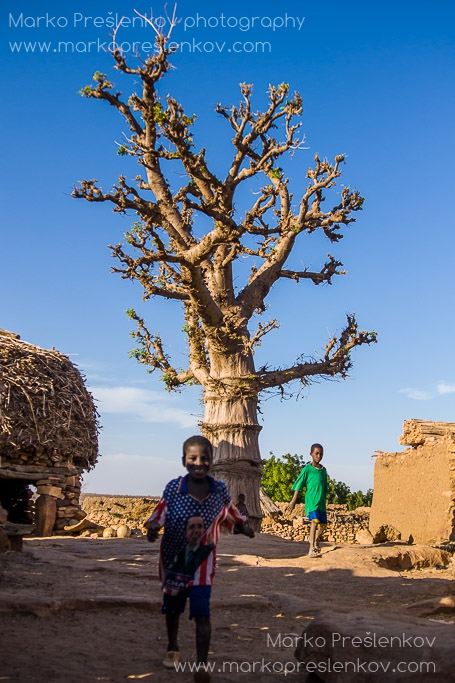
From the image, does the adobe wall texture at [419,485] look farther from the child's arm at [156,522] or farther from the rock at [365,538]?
the child's arm at [156,522]

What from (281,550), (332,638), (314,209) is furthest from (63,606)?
(314,209)

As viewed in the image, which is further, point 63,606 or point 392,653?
point 63,606

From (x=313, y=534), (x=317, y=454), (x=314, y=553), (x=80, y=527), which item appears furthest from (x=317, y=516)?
(x=80, y=527)

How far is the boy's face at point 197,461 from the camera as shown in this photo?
4316 millimetres

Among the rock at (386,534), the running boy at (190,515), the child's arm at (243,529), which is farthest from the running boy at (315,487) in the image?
the running boy at (190,515)

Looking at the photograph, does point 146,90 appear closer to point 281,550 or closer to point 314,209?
point 314,209

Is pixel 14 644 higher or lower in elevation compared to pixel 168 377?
lower

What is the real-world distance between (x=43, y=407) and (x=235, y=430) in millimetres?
3639

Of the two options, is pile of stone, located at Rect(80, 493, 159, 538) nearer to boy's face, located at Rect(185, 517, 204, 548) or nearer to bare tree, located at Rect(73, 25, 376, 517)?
bare tree, located at Rect(73, 25, 376, 517)

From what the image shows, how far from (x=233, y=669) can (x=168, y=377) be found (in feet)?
37.2

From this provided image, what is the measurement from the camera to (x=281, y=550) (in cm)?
1025

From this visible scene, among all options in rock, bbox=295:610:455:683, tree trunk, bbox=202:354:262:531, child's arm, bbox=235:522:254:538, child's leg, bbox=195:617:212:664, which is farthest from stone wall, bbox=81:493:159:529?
rock, bbox=295:610:455:683

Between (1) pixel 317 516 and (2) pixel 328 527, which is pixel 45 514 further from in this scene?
(2) pixel 328 527

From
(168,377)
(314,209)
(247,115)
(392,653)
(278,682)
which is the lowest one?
(278,682)
